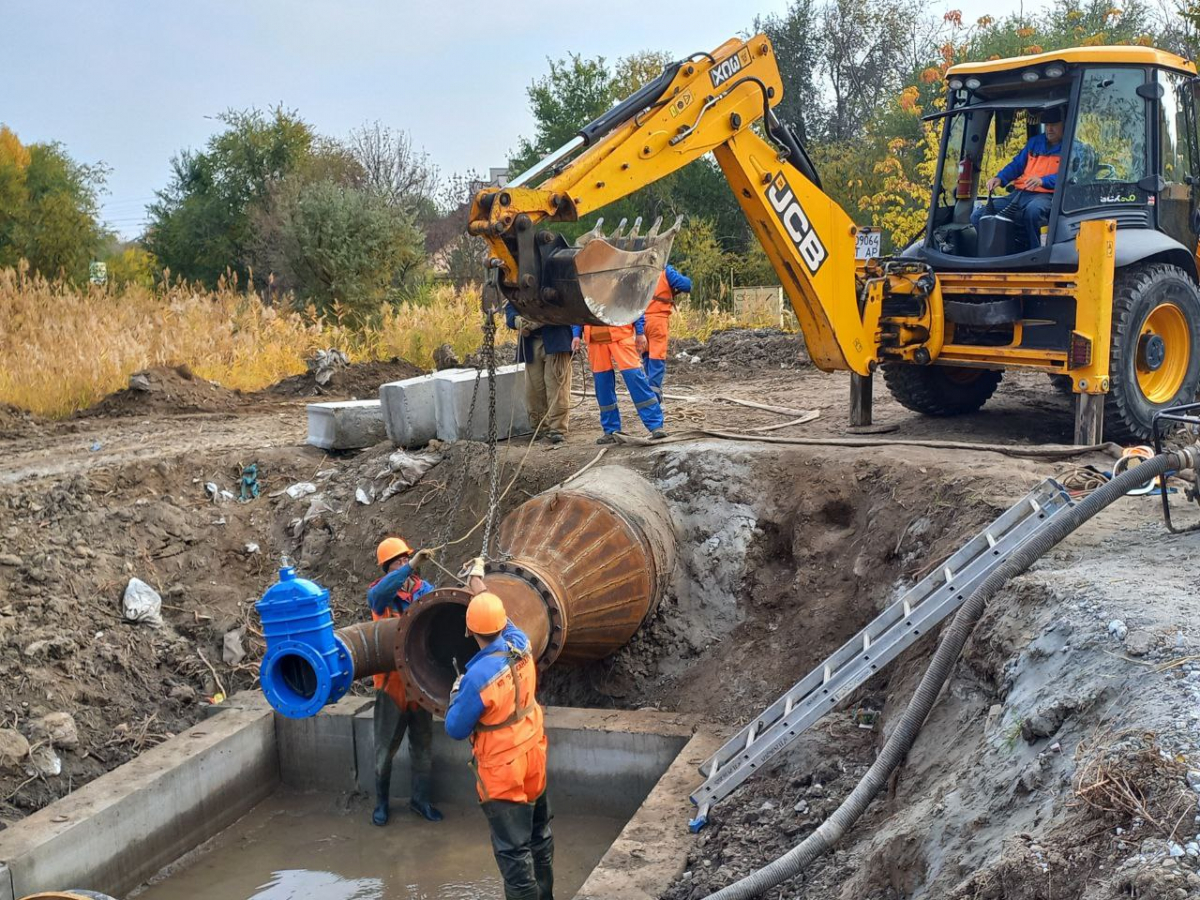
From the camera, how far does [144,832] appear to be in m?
7.00

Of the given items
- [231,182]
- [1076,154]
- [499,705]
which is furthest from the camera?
[231,182]

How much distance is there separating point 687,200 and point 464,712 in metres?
21.2

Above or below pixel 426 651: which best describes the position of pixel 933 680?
above

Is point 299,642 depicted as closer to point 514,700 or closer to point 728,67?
point 514,700

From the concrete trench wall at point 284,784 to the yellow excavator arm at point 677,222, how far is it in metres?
2.65

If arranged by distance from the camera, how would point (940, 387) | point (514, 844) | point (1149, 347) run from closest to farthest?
point (514, 844) < point (1149, 347) < point (940, 387)

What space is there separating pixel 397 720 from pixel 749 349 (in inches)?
346

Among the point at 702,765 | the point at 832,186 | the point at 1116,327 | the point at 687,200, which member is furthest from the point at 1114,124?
the point at 687,200

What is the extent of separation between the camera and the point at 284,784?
8.32 m

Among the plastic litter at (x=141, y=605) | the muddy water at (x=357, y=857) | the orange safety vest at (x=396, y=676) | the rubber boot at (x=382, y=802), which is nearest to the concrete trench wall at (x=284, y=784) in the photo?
the muddy water at (x=357, y=857)

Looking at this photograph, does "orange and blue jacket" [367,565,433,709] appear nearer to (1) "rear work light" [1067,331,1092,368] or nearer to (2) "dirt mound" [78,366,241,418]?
(1) "rear work light" [1067,331,1092,368]

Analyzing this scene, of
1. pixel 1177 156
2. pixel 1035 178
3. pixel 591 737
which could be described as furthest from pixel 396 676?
pixel 1177 156

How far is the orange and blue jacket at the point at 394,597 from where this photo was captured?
713cm

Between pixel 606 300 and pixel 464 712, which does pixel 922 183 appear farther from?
pixel 464 712
